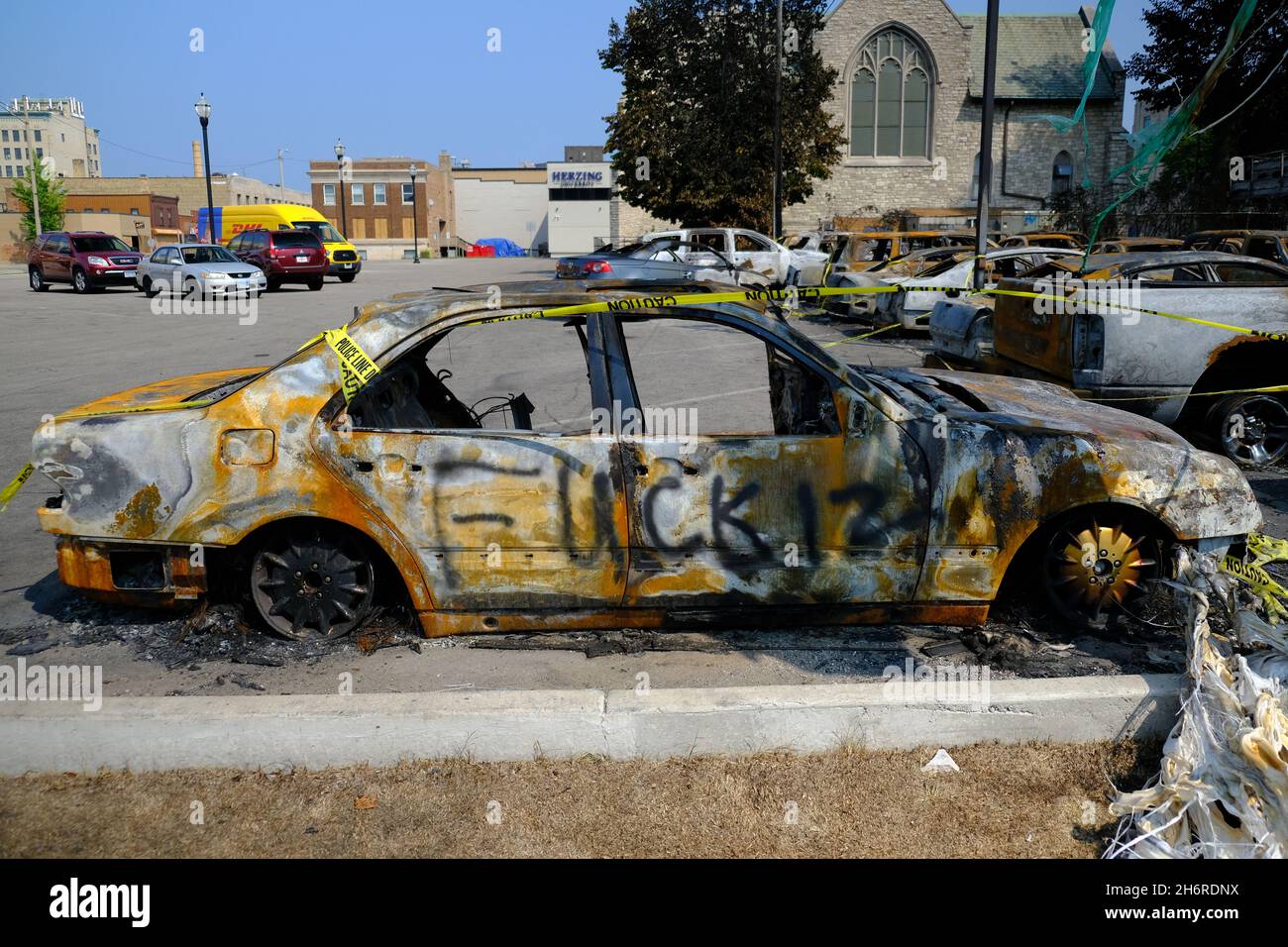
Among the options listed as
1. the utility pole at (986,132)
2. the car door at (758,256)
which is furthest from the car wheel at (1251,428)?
the car door at (758,256)

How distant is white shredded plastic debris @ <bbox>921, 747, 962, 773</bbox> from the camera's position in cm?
364

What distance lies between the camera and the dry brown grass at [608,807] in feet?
10.6

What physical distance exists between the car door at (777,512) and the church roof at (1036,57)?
148 ft

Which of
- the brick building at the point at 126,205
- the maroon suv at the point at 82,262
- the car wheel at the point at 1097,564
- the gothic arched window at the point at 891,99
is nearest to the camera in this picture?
the car wheel at the point at 1097,564

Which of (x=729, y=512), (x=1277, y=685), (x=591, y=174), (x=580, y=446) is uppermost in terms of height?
(x=591, y=174)

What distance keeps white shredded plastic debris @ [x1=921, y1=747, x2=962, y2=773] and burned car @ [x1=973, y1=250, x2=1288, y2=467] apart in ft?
15.5

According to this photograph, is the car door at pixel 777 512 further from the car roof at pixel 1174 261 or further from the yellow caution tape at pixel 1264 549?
the car roof at pixel 1174 261

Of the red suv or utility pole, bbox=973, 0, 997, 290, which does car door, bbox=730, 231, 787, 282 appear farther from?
the red suv

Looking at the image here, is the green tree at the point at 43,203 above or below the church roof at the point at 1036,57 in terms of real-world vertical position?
below

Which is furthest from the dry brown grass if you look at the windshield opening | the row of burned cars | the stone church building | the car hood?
the stone church building

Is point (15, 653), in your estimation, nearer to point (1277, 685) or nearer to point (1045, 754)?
point (1045, 754)

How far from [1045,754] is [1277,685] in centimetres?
78

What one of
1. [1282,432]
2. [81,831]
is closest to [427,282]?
[1282,432]

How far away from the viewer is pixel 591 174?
272 feet
